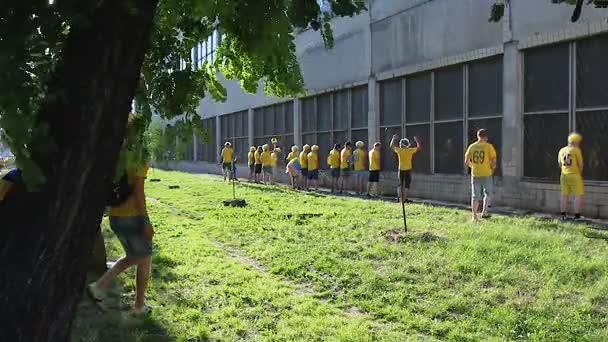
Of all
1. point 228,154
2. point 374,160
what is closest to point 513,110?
point 374,160

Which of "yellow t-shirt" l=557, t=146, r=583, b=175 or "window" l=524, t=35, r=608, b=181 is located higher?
"window" l=524, t=35, r=608, b=181

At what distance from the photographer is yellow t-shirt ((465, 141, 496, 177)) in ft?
38.3

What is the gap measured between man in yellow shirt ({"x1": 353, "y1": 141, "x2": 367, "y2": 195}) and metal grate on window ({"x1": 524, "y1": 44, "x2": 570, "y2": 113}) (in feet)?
19.7

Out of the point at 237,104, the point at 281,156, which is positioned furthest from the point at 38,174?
the point at 237,104

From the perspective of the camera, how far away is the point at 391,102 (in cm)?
1900

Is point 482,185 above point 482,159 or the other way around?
the other way around

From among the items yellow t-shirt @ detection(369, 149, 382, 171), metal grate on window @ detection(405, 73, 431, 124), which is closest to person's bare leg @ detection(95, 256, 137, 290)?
yellow t-shirt @ detection(369, 149, 382, 171)

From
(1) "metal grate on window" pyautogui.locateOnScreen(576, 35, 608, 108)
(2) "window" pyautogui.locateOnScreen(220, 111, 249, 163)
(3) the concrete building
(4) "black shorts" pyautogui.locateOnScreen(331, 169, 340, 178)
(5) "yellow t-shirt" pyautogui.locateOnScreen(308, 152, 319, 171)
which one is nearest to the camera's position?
(1) "metal grate on window" pyautogui.locateOnScreen(576, 35, 608, 108)

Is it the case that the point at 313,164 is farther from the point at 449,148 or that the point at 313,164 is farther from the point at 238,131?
the point at 238,131

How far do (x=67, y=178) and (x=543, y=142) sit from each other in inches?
504

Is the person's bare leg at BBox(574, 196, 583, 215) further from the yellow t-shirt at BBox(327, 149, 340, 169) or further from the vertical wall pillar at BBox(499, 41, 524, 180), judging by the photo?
the yellow t-shirt at BBox(327, 149, 340, 169)

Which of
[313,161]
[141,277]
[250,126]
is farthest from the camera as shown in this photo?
[250,126]

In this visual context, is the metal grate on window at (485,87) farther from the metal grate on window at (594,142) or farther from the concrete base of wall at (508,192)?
the metal grate on window at (594,142)

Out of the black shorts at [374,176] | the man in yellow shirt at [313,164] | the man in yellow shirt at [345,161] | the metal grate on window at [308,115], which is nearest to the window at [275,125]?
the metal grate on window at [308,115]
